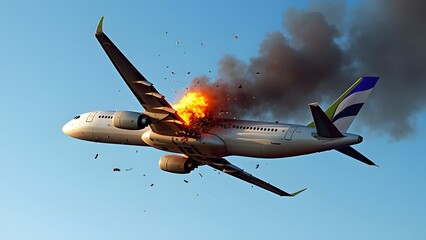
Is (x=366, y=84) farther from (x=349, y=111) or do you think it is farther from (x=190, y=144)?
(x=190, y=144)

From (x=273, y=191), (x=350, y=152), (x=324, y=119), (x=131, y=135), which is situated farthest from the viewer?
(x=273, y=191)

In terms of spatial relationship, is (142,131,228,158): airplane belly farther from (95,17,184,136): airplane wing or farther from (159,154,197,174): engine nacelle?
(159,154,197,174): engine nacelle

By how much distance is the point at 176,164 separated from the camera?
6962 cm

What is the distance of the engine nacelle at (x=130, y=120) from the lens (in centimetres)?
6197

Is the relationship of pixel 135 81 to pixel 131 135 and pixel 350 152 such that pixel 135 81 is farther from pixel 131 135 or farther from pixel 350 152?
pixel 350 152

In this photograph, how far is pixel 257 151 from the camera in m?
62.1

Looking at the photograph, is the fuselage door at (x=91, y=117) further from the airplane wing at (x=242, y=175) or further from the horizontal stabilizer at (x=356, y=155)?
the horizontal stabilizer at (x=356, y=155)

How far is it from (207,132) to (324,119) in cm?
1070

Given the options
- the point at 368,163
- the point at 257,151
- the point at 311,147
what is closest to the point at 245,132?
the point at 257,151

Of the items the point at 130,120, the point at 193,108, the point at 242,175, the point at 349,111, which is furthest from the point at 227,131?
the point at 242,175

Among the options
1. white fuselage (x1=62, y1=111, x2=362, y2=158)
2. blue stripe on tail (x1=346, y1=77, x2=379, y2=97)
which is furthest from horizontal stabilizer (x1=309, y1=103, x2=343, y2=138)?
blue stripe on tail (x1=346, y1=77, x2=379, y2=97)

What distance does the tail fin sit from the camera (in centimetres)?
6294

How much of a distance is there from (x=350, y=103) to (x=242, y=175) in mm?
13565

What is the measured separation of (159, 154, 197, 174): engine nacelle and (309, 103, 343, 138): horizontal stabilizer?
14.8m
